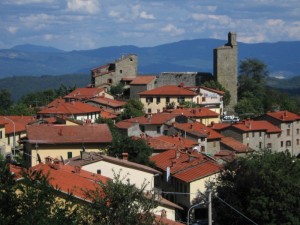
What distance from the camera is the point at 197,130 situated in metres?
58.6

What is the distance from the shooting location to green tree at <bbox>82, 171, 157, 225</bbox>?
1698cm

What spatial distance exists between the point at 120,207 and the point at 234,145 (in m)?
43.0

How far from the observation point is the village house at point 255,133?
64812mm

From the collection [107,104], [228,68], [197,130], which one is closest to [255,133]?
[197,130]

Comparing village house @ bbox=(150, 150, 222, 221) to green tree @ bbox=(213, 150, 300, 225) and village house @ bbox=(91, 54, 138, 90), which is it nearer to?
green tree @ bbox=(213, 150, 300, 225)

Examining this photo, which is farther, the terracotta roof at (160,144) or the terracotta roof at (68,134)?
the terracotta roof at (160,144)

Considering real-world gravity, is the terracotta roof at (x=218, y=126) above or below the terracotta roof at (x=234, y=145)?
above

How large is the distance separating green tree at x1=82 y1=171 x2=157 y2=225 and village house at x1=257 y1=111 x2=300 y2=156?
171 feet

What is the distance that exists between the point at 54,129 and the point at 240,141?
2452 cm

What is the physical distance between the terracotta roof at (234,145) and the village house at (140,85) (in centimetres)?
2268

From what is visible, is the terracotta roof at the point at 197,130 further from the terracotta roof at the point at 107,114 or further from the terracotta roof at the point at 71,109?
the terracotta roof at the point at 71,109

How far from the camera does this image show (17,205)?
591 inches

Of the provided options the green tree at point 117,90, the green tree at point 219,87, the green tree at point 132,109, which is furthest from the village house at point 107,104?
the green tree at point 219,87

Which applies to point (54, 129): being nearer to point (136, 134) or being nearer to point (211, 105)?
point (136, 134)
